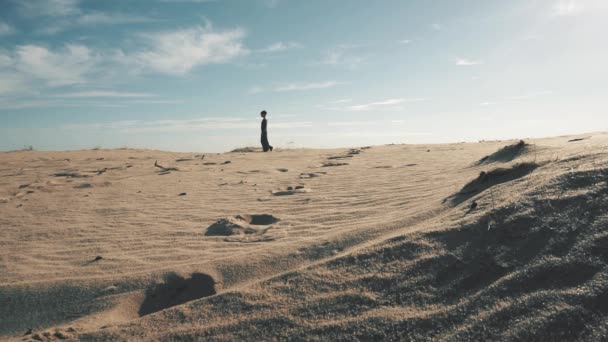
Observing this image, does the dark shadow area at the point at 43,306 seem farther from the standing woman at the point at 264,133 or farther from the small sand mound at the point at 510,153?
the standing woman at the point at 264,133

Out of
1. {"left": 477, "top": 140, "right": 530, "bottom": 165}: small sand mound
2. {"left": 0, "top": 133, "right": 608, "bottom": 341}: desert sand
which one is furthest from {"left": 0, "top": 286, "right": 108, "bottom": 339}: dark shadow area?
{"left": 477, "top": 140, "right": 530, "bottom": 165}: small sand mound

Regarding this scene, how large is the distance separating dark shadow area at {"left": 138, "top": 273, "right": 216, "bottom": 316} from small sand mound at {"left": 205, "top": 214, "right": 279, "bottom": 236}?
937 millimetres

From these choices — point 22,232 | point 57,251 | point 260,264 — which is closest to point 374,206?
point 260,264

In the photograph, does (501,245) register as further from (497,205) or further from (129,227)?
(129,227)

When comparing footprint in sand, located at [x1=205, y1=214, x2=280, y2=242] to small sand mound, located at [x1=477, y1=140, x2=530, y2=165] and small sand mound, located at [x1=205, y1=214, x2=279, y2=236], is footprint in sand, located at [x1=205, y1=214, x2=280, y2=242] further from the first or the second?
small sand mound, located at [x1=477, y1=140, x2=530, y2=165]

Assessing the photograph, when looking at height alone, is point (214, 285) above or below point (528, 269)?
below

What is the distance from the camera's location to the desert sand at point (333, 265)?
167 centimetres

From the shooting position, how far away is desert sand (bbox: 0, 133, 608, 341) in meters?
1.67

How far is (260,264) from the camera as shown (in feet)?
9.05

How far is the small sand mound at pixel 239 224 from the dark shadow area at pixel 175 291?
0.94 meters

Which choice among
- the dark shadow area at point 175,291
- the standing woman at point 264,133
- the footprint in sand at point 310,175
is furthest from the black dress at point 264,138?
the dark shadow area at point 175,291

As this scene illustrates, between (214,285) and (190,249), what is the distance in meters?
0.79

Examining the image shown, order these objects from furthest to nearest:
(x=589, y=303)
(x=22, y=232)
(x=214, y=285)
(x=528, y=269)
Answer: (x=22, y=232) < (x=214, y=285) < (x=528, y=269) < (x=589, y=303)

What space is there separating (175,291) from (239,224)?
48.6 inches
